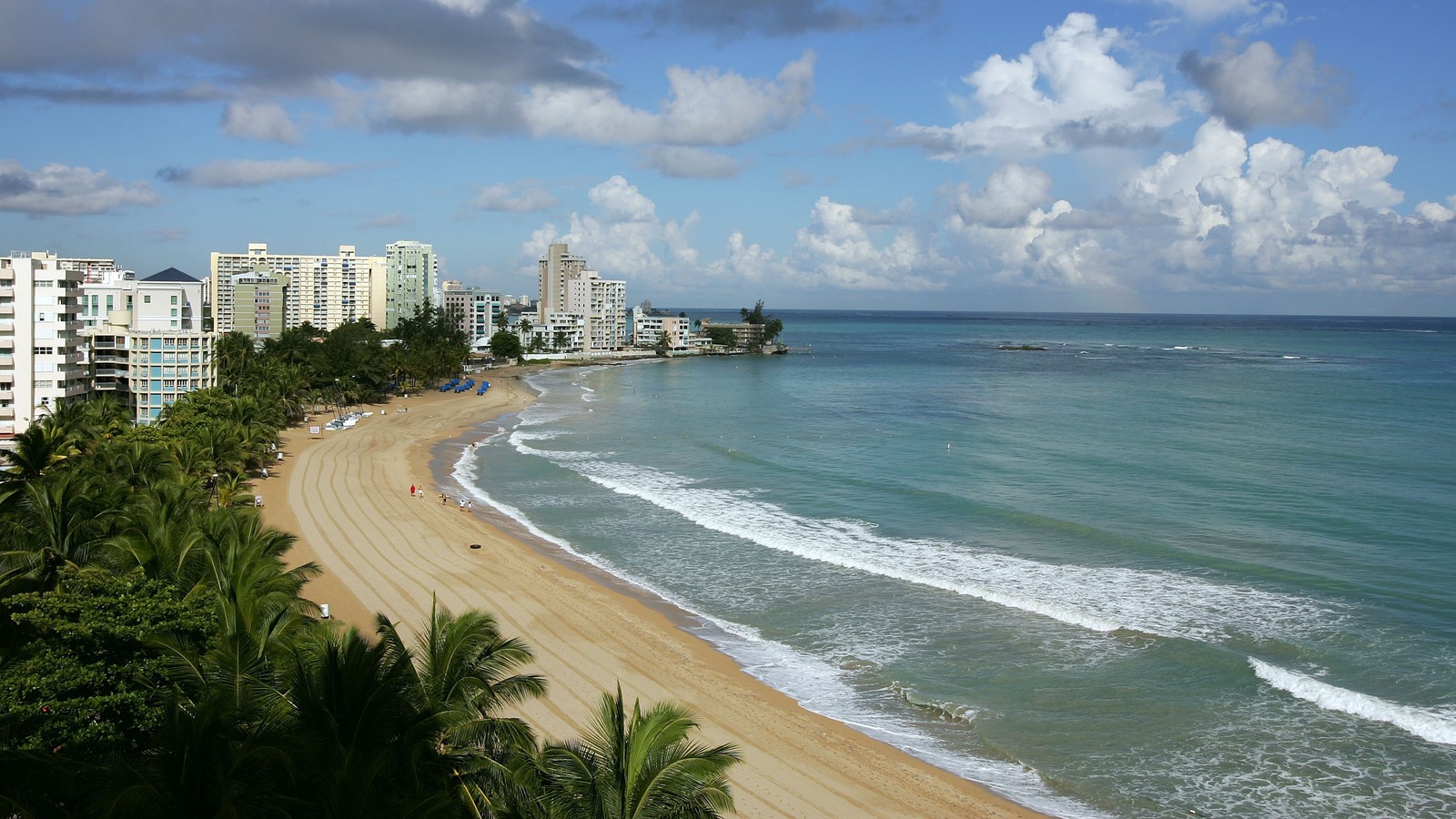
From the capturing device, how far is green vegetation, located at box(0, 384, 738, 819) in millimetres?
10023

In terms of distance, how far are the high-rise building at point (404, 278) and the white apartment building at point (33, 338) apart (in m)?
116

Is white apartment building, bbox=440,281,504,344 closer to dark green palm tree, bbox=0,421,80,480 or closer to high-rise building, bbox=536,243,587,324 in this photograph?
high-rise building, bbox=536,243,587,324

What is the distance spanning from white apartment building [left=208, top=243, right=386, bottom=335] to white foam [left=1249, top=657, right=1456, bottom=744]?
482ft

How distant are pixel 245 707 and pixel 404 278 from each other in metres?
160

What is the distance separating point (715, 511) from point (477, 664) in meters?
25.5

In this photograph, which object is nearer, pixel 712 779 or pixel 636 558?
pixel 712 779

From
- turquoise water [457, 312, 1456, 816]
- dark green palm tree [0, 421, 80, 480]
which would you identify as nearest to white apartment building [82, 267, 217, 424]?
turquoise water [457, 312, 1456, 816]

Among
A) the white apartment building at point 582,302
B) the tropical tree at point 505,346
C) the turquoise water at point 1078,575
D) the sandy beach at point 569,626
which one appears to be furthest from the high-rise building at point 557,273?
the sandy beach at point 569,626

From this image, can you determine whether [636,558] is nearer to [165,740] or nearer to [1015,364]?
[165,740]

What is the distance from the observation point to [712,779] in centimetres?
1086

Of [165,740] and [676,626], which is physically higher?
[165,740]

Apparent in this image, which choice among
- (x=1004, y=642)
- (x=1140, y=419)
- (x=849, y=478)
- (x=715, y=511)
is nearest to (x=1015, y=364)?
(x=1140, y=419)

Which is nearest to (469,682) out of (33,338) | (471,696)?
(471,696)

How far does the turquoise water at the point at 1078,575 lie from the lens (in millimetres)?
18859
